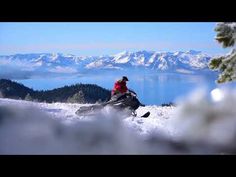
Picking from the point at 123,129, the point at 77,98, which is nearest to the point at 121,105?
the point at 123,129

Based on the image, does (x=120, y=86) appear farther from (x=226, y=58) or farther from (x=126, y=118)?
(x=226, y=58)

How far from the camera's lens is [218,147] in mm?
6203

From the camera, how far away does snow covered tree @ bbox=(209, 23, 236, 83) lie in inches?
244

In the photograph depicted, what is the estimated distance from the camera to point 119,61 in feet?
20.4

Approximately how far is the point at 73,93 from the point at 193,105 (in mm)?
1291

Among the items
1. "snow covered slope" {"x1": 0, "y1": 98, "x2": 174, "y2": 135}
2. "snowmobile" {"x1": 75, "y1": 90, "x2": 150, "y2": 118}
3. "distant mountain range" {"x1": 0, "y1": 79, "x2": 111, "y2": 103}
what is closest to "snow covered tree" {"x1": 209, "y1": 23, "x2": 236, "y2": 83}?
"snow covered slope" {"x1": 0, "y1": 98, "x2": 174, "y2": 135}

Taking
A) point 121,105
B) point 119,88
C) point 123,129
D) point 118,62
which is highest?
point 118,62

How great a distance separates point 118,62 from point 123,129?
71cm

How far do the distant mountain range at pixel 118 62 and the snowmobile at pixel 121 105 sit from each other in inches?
12.1

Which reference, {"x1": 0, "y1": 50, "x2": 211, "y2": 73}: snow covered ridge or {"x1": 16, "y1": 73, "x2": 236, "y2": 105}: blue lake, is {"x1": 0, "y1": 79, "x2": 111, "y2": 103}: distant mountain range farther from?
{"x1": 0, "y1": 50, "x2": 211, "y2": 73}: snow covered ridge

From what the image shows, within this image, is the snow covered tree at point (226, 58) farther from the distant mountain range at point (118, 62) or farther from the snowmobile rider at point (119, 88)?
the snowmobile rider at point (119, 88)
